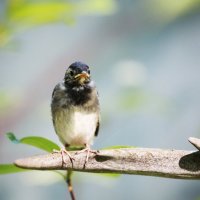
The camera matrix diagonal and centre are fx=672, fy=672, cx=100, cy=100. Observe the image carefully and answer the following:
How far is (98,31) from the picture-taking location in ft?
11.3

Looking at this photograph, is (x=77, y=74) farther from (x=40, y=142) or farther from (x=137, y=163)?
(x=137, y=163)

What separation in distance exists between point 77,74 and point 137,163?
1398 mm

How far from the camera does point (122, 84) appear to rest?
2.40 meters

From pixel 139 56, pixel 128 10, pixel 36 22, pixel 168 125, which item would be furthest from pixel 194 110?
pixel 36 22

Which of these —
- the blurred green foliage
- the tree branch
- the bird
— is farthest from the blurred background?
the tree branch

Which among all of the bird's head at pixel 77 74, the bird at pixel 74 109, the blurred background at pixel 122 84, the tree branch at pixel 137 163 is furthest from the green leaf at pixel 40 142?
the bird at pixel 74 109

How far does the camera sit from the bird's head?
7.57 feet

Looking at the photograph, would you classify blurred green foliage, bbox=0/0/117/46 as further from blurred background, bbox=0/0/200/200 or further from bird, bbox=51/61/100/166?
bird, bbox=51/61/100/166

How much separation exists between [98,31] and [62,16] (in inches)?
77.1

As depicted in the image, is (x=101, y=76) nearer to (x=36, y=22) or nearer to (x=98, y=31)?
(x=98, y=31)

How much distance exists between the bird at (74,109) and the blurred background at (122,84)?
9cm

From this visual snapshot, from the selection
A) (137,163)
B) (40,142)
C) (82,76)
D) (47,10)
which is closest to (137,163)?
(137,163)

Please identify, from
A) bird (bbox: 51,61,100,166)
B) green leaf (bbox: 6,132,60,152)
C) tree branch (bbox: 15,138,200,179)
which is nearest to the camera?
tree branch (bbox: 15,138,200,179)

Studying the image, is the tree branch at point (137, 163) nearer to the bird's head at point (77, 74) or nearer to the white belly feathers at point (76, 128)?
the bird's head at point (77, 74)
